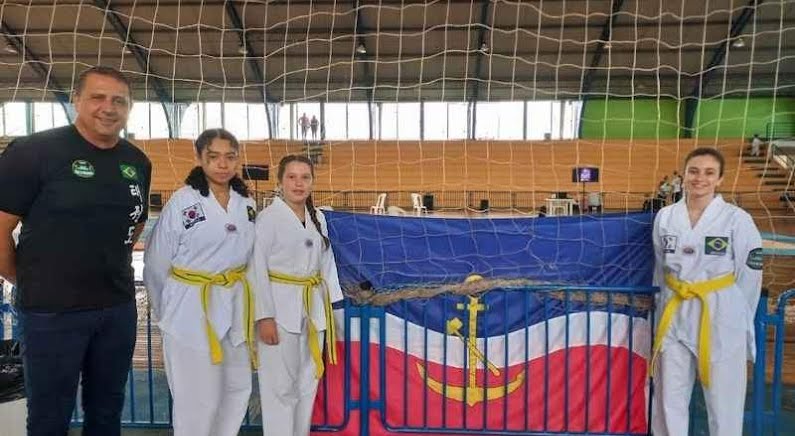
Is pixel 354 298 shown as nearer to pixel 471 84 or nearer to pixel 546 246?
pixel 546 246

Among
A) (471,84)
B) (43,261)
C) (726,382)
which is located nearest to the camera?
(43,261)

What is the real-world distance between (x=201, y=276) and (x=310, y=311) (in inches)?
19.9

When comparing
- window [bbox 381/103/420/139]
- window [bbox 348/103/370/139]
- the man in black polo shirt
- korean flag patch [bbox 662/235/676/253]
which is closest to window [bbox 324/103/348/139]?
window [bbox 348/103/370/139]

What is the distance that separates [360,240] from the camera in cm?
286

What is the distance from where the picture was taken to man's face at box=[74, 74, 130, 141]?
1.73m

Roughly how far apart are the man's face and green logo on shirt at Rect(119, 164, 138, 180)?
0.41ft

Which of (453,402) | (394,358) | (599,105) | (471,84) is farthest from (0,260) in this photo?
(599,105)

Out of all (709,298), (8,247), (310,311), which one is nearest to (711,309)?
(709,298)

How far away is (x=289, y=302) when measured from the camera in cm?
233

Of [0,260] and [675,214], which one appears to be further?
[675,214]

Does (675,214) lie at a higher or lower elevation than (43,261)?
higher

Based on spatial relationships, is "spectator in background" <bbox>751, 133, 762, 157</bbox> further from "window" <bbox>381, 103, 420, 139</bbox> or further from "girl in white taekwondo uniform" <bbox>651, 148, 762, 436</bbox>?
"girl in white taekwondo uniform" <bbox>651, 148, 762, 436</bbox>

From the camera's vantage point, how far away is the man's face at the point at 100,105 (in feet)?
5.69

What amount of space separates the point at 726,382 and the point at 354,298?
1728mm
